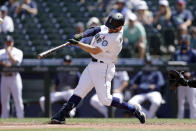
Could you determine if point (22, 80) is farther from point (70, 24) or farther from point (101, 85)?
point (101, 85)

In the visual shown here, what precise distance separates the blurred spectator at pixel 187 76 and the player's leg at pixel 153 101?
1.55ft

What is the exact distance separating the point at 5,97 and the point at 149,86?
306 centimetres

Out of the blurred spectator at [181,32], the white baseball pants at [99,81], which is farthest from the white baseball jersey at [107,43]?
the blurred spectator at [181,32]

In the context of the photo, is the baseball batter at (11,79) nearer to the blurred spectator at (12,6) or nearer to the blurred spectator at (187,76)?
the blurred spectator at (187,76)

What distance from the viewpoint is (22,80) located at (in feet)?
→ 45.4

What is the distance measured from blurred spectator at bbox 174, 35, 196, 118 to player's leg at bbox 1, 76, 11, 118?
3613 millimetres

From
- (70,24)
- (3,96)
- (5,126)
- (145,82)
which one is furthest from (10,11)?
(5,126)

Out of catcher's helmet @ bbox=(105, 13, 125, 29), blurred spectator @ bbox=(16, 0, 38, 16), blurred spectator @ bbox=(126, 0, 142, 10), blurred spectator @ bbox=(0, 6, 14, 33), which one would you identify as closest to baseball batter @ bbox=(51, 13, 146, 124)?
catcher's helmet @ bbox=(105, 13, 125, 29)

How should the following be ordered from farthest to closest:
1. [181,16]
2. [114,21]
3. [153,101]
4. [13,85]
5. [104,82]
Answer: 1. [181,16]
2. [13,85]
3. [153,101]
4. [104,82]
5. [114,21]

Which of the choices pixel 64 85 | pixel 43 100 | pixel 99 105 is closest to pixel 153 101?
pixel 99 105

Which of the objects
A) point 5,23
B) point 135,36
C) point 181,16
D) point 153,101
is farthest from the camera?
point 5,23

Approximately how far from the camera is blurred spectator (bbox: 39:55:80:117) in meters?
13.0

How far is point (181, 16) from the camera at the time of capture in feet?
45.2

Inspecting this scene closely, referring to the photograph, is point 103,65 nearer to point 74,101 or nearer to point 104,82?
point 104,82
